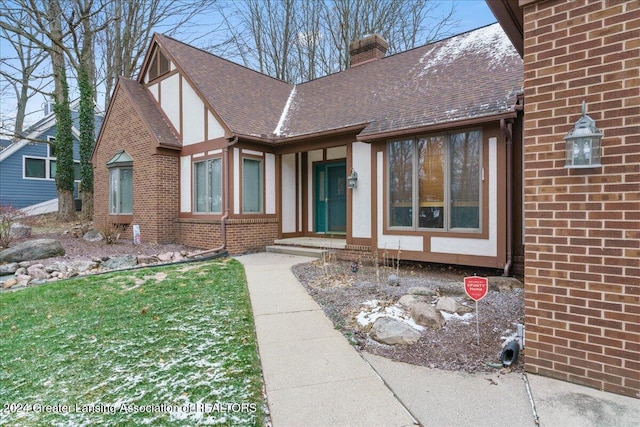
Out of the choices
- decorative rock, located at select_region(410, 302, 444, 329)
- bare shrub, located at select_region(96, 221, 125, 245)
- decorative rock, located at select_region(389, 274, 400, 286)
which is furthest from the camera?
bare shrub, located at select_region(96, 221, 125, 245)

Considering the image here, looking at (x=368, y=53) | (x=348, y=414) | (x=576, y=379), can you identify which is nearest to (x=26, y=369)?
(x=348, y=414)

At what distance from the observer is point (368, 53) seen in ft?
37.7

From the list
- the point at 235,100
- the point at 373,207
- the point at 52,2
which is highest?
the point at 52,2

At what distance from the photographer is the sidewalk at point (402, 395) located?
2.21 metres

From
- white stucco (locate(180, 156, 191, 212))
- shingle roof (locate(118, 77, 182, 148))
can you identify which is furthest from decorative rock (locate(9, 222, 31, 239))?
shingle roof (locate(118, 77, 182, 148))

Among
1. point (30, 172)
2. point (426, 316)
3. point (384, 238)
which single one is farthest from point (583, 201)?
point (30, 172)

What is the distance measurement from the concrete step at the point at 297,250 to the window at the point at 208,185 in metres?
1.71

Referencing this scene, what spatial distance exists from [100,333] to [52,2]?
14844 mm

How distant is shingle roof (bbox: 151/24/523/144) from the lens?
22.9ft

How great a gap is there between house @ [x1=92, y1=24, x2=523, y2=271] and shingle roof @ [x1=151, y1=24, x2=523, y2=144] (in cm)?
5

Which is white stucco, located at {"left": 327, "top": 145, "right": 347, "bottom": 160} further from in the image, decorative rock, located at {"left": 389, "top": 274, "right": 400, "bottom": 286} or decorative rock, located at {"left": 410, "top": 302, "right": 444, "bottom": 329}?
decorative rock, located at {"left": 410, "top": 302, "right": 444, "bottom": 329}

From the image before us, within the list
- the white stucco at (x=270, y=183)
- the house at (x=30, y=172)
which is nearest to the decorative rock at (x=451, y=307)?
the white stucco at (x=270, y=183)

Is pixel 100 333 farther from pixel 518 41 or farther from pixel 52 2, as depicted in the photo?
pixel 52 2

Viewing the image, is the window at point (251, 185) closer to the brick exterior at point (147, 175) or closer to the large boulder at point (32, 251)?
the brick exterior at point (147, 175)
